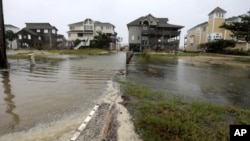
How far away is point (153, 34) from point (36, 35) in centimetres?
3493

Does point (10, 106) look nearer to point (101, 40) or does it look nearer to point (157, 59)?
point (157, 59)

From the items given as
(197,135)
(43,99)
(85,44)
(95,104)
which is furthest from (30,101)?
(85,44)

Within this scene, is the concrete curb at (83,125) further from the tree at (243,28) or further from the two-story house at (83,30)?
the two-story house at (83,30)

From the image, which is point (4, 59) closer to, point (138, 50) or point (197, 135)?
point (197, 135)

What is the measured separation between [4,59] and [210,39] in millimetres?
45892

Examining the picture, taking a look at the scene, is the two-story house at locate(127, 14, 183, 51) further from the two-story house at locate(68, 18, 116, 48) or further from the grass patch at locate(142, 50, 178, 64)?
the grass patch at locate(142, 50, 178, 64)

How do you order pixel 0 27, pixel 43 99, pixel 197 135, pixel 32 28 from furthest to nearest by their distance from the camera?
pixel 32 28, pixel 0 27, pixel 43 99, pixel 197 135

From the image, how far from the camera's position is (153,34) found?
49812mm

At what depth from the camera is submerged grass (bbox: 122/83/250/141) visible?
4254 millimetres

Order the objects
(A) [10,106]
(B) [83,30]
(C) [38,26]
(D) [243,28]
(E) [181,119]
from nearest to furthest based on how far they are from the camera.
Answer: (E) [181,119] → (A) [10,106] → (D) [243,28] → (B) [83,30] → (C) [38,26]

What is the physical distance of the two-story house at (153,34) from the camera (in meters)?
49.4

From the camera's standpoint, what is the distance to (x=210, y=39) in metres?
48.9

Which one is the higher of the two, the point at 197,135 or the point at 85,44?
the point at 85,44

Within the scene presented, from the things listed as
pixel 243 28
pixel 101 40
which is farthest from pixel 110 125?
pixel 101 40
